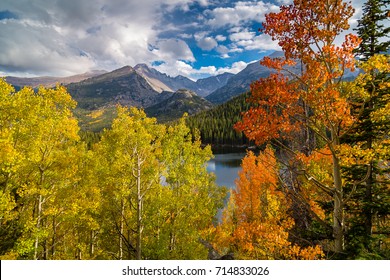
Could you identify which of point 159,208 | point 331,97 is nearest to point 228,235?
point 159,208

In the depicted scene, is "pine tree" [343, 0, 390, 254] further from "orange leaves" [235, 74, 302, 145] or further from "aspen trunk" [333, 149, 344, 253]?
"orange leaves" [235, 74, 302, 145]

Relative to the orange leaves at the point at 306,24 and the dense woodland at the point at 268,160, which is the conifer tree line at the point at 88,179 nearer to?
the dense woodland at the point at 268,160

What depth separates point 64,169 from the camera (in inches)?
620

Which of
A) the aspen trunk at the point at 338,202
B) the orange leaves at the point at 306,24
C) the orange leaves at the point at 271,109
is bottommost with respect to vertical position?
the aspen trunk at the point at 338,202

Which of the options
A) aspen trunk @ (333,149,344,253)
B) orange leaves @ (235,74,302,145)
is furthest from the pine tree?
orange leaves @ (235,74,302,145)

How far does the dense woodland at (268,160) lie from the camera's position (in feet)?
26.0

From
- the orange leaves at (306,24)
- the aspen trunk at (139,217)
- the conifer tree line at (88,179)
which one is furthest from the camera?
the aspen trunk at (139,217)

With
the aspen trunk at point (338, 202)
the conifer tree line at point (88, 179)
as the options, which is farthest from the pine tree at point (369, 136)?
the conifer tree line at point (88, 179)

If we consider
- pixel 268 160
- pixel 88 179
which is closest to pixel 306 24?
pixel 268 160

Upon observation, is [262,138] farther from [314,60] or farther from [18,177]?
[18,177]

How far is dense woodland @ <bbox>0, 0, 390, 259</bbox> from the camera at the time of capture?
7926 mm

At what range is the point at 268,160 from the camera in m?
17.6

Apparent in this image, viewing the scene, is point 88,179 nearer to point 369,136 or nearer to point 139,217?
point 139,217

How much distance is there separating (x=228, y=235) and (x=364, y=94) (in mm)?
26484
